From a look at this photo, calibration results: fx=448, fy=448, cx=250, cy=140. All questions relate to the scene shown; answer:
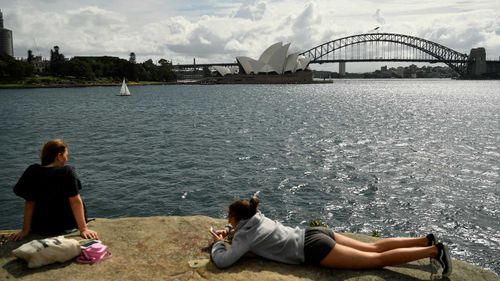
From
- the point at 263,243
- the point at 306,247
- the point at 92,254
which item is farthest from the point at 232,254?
the point at 92,254

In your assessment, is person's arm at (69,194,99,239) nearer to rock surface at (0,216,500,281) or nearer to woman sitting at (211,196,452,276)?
rock surface at (0,216,500,281)

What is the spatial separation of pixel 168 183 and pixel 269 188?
417 cm

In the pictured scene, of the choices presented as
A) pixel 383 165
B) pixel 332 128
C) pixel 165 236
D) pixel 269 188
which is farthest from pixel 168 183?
pixel 332 128

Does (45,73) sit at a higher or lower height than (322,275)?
higher

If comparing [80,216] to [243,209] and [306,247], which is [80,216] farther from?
[306,247]

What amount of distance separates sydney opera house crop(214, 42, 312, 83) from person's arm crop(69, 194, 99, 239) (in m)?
159

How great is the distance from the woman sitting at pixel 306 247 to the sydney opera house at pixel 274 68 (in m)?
159

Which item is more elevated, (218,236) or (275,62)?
(275,62)

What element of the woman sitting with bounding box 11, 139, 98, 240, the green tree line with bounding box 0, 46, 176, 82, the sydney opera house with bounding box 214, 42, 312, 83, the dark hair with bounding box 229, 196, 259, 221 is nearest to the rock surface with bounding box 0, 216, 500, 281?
the woman sitting with bounding box 11, 139, 98, 240

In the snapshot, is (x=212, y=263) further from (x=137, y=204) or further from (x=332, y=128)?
(x=332, y=128)

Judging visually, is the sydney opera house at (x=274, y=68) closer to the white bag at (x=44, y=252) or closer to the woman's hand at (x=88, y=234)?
the woman's hand at (x=88, y=234)

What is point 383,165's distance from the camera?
73.3 feet

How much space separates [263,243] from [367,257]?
1227 mm

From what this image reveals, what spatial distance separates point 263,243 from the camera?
5.32 m
